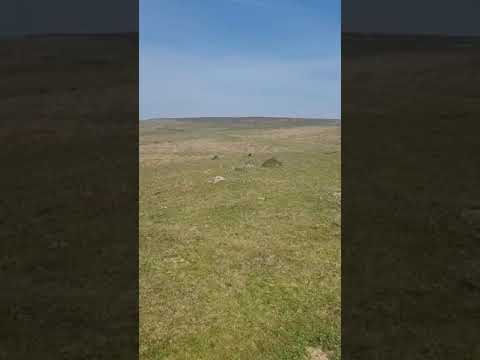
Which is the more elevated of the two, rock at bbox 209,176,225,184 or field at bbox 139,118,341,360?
rock at bbox 209,176,225,184

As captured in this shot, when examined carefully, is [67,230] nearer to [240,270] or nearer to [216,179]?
[240,270]

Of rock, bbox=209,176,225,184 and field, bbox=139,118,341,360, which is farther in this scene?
rock, bbox=209,176,225,184

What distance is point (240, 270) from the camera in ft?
46.4

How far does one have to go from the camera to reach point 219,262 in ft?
48.2

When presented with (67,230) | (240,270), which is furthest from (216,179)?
(240,270)

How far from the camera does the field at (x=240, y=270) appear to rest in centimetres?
1015

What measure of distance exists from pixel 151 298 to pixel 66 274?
3.26m

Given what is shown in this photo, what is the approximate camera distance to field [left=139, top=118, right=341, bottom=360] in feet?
33.3

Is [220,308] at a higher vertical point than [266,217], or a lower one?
lower
